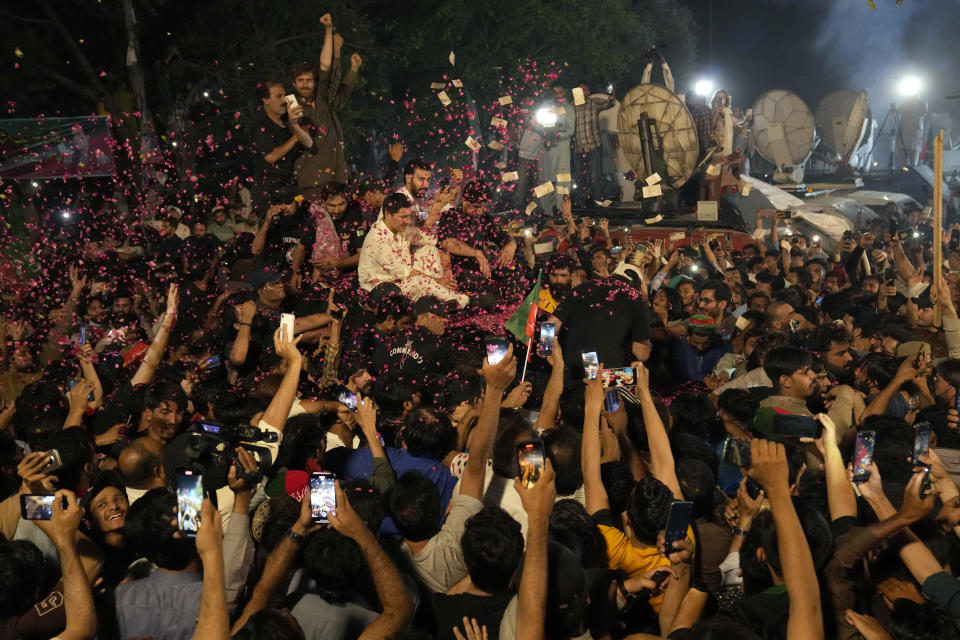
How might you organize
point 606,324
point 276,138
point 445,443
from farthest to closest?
point 276,138 → point 606,324 → point 445,443

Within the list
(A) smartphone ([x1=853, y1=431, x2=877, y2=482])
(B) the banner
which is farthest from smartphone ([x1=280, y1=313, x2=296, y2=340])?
(B) the banner

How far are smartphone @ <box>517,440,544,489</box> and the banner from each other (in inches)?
506

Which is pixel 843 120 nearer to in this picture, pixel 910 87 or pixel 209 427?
pixel 910 87

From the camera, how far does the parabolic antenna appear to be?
46.8 ft

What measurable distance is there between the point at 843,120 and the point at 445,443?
24.1 m

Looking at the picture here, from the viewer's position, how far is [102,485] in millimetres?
4340

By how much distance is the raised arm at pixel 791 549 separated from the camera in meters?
3.00

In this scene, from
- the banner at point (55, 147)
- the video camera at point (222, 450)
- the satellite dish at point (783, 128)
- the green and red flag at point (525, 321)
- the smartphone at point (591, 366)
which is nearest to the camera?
the video camera at point (222, 450)

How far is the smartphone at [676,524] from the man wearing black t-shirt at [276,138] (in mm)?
5647

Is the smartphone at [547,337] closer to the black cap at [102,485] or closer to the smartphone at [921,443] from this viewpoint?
the smartphone at [921,443]

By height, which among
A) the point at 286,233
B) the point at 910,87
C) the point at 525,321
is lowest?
the point at 525,321

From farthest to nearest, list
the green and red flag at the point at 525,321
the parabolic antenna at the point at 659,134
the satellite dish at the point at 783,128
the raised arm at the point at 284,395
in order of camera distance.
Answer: the satellite dish at the point at 783,128, the parabolic antenna at the point at 659,134, the green and red flag at the point at 525,321, the raised arm at the point at 284,395

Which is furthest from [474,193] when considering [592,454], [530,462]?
[530,462]

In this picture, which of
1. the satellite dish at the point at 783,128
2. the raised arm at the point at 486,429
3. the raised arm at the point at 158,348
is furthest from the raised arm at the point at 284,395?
the satellite dish at the point at 783,128
